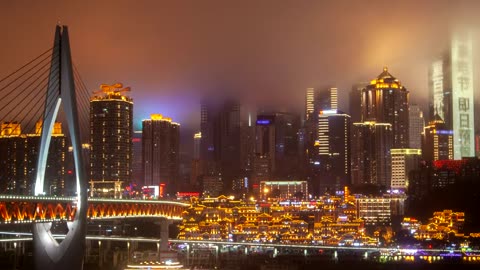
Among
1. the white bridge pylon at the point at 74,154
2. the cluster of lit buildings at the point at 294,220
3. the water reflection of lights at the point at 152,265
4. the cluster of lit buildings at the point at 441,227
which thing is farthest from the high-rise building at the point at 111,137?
the white bridge pylon at the point at 74,154

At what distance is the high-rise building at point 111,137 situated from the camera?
71688 mm

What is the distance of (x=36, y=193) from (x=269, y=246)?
30071 mm

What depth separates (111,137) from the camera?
73.2m

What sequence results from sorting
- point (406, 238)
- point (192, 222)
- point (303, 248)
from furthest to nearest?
point (192, 222) < point (406, 238) < point (303, 248)

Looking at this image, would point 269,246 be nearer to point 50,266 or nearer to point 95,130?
point 95,130

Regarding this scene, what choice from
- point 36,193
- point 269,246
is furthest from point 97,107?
point 36,193

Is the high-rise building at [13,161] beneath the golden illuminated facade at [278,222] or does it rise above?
above

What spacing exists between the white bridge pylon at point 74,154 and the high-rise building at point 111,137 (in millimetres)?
45833

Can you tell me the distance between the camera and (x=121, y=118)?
73.0 meters

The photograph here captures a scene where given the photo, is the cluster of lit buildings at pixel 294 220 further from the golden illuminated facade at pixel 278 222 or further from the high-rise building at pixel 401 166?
the high-rise building at pixel 401 166

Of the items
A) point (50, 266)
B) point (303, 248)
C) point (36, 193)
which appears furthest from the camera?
point (303, 248)

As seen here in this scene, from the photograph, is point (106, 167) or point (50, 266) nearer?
point (50, 266)

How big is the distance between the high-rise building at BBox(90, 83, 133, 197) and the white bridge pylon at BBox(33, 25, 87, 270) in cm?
4583

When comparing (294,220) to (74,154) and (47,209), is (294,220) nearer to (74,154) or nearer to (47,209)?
(47,209)
